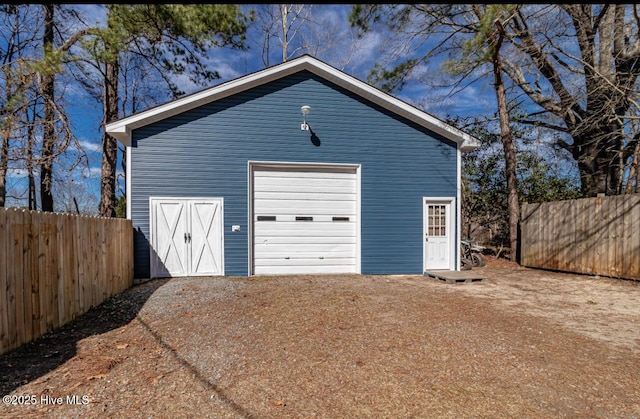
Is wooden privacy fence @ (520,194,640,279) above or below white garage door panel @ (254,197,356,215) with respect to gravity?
below

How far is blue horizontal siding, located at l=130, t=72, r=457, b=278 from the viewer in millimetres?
7445

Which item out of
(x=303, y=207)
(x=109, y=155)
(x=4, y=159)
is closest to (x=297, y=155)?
(x=303, y=207)

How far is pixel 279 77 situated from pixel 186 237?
4590mm

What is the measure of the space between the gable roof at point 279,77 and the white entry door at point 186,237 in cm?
184

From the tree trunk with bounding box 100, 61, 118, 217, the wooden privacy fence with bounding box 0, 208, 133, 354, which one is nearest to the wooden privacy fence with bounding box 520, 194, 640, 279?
the wooden privacy fence with bounding box 0, 208, 133, 354

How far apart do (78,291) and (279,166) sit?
4.81 meters

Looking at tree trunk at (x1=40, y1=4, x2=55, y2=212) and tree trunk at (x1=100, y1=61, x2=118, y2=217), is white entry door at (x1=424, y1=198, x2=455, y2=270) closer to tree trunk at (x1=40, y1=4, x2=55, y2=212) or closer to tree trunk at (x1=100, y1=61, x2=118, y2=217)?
tree trunk at (x1=100, y1=61, x2=118, y2=217)

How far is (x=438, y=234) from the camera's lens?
858cm

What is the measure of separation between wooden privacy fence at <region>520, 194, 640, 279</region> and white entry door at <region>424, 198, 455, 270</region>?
2.85 m

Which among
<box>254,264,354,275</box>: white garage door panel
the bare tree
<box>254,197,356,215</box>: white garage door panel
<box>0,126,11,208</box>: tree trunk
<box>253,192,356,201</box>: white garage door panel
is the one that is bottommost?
<box>254,264,354,275</box>: white garage door panel

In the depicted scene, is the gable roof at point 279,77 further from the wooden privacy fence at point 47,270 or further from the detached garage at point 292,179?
the wooden privacy fence at point 47,270

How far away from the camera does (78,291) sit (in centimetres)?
460

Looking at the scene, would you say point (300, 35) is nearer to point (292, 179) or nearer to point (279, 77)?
point (279, 77)

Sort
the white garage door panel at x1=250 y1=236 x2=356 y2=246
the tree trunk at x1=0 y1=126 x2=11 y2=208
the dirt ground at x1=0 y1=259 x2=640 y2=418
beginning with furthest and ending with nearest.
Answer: the tree trunk at x1=0 y1=126 x2=11 y2=208 → the white garage door panel at x1=250 y1=236 x2=356 y2=246 → the dirt ground at x1=0 y1=259 x2=640 y2=418
